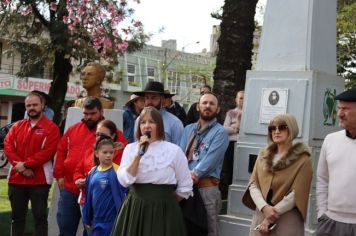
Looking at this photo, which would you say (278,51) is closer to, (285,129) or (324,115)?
(324,115)

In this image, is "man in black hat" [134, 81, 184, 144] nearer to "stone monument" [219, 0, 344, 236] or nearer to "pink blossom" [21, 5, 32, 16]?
"stone monument" [219, 0, 344, 236]

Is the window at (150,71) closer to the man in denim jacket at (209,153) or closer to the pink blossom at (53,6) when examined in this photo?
the pink blossom at (53,6)

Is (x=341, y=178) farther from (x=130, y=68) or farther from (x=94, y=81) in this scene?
(x=130, y=68)

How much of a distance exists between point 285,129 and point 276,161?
0.29 m

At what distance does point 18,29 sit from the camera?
17.8 meters

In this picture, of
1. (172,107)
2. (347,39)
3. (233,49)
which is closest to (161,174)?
(172,107)

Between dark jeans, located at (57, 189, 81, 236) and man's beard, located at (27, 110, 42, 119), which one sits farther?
man's beard, located at (27, 110, 42, 119)

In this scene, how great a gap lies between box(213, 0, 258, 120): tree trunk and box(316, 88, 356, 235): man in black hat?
512 centimetres

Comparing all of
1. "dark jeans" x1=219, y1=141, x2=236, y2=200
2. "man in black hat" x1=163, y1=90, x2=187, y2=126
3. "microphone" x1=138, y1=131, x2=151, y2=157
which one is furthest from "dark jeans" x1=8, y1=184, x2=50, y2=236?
"dark jeans" x1=219, y1=141, x2=236, y2=200

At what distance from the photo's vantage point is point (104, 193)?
18.1 ft

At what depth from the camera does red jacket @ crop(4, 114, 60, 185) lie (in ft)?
21.8

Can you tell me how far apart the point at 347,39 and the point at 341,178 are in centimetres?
1651

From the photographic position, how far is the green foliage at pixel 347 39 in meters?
17.8

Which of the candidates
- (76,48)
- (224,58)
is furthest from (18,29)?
(224,58)
